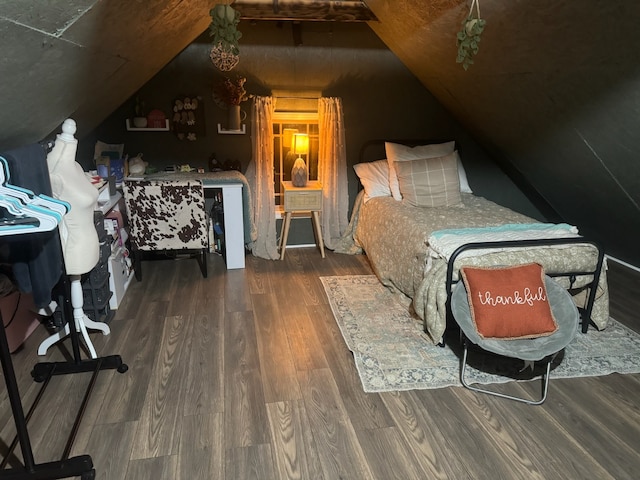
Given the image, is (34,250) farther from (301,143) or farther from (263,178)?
(301,143)

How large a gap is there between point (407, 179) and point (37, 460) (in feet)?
10.2

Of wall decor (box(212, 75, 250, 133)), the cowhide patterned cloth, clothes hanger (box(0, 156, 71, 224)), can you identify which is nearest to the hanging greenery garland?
the cowhide patterned cloth

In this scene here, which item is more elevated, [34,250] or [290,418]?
[34,250]

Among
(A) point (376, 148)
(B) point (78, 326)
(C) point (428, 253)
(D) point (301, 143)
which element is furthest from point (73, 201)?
(A) point (376, 148)

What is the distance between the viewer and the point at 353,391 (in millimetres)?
2395

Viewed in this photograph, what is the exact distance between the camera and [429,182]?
392cm

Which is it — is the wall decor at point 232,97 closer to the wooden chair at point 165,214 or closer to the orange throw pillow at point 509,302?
the wooden chair at point 165,214

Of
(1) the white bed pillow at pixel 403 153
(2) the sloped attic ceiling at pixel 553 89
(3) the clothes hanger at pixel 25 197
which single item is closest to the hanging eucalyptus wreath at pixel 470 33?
(2) the sloped attic ceiling at pixel 553 89

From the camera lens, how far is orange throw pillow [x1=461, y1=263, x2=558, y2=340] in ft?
7.80

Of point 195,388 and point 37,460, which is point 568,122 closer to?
point 195,388

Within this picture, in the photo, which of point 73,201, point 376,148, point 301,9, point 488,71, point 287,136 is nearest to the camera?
point 73,201

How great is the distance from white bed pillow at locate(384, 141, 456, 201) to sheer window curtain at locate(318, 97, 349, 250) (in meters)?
0.44

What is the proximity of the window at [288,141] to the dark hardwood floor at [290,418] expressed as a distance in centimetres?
193

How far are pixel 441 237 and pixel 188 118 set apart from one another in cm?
258
